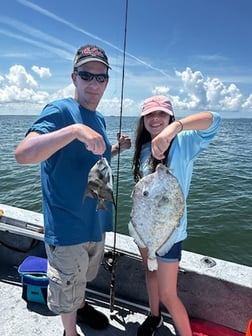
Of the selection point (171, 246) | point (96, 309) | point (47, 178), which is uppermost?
point (47, 178)

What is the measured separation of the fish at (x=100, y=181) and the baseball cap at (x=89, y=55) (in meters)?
0.79

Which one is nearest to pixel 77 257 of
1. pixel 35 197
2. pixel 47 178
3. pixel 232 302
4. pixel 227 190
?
pixel 47 178

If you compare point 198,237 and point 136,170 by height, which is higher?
point 136,170

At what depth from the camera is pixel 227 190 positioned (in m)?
11.1

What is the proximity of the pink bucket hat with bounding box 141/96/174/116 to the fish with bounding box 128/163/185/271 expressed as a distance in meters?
0.55

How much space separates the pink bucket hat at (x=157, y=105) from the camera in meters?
2.45

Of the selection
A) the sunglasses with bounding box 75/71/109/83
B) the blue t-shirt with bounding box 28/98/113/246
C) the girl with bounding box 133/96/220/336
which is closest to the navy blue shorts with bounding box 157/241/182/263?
the girl with bounding box 133/96/220/336

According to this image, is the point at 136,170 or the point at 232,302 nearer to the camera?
the point at 136,170

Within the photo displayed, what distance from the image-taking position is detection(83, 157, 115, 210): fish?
→ 2.19 meters

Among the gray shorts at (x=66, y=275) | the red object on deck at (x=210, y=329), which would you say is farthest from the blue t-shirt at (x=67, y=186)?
the red object on deck at (x=210, y=329)

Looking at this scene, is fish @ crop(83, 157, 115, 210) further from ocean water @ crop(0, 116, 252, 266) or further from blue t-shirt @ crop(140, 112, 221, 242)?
ocean water @ crop(0, 116, 252, 266)

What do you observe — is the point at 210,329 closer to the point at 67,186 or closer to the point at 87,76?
the point at 67,186

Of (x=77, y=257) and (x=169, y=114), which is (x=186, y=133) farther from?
(x=77, y=257)

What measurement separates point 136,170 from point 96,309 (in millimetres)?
1681
